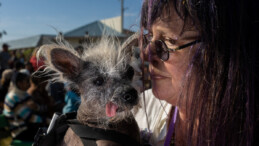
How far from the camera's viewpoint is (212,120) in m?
1.10

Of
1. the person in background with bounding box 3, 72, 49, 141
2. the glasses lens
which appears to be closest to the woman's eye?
the glasses lens

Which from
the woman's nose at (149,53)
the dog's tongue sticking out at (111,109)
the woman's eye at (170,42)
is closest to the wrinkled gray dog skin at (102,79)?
the dog's tongue sticking out at (111,109)

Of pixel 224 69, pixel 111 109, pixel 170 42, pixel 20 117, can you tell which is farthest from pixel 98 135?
pixel 20 117

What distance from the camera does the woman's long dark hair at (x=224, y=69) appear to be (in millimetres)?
987

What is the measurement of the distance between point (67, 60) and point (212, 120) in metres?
1.19

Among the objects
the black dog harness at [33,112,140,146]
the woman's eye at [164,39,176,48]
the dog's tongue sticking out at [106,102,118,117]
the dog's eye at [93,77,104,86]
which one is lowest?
the black dog harness at [33,112,140,146]

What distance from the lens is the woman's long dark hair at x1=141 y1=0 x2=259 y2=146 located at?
3.24 feet

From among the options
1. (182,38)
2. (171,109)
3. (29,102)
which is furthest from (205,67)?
(29,102)

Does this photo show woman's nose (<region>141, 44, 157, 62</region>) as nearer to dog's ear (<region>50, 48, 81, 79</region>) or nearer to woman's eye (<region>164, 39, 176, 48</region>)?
woman's eye (<region>164, 39, 176, 48</region>)

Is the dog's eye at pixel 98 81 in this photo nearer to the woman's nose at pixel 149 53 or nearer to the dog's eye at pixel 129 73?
the dog's eye at pixel 129 73

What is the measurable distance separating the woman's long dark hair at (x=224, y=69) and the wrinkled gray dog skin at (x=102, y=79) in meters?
0.59

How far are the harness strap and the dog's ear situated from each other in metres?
0.51

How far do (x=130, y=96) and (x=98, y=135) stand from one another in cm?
37

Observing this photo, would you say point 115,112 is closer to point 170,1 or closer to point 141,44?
point 141,44
